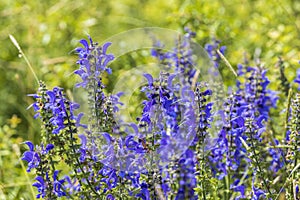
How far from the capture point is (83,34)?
25.3 feet

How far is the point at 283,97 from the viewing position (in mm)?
5164

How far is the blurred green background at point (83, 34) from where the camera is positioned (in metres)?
6.35

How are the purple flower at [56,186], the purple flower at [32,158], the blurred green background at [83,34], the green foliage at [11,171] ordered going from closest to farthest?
the purple flower at [32,158]
the purple flower at [56,186]
the green foliage at [11,171]
the blurred green background at [83,34]

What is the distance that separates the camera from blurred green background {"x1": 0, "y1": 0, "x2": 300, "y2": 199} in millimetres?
6347

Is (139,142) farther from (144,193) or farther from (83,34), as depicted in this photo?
(83,34)

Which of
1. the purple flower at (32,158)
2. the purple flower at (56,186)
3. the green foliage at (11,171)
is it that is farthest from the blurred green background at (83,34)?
the purple flower at (32,158)

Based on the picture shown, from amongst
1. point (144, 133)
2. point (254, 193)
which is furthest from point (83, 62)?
point (254, 193)

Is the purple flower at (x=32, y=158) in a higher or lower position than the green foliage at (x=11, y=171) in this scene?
lower

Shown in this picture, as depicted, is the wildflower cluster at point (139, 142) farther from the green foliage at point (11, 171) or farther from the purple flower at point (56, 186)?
the green foliage at point (11, 171)

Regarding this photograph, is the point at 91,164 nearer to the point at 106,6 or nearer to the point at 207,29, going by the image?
the point at 207,29

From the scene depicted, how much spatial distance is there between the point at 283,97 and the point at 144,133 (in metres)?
2.09

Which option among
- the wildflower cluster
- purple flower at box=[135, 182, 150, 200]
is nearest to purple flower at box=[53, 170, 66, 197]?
the wildflower cluster

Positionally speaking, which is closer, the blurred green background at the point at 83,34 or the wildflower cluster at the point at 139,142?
the wildflower cluster at the point at 139,142

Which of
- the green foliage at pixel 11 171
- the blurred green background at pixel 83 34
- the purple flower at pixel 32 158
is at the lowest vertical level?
the purple flower at pixel 32 158
